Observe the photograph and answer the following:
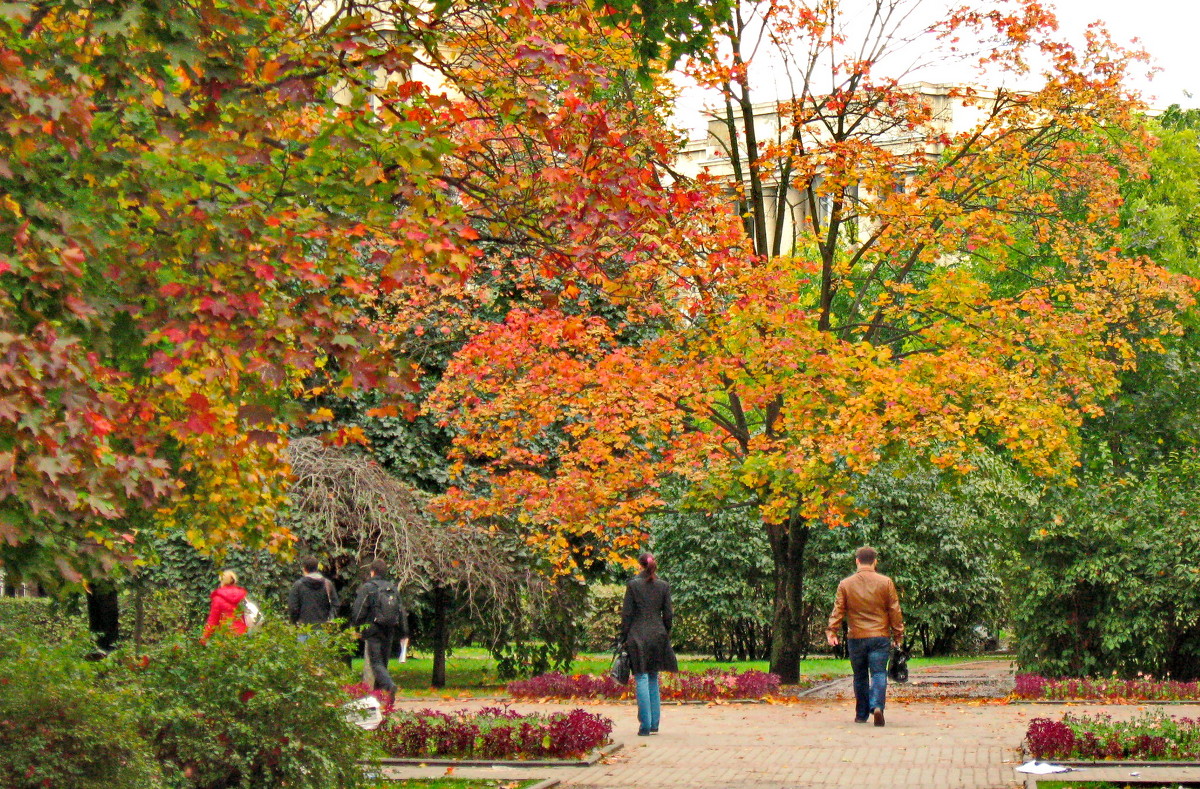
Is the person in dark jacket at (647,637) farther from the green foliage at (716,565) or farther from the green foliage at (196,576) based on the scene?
the green foliage at (716,565)

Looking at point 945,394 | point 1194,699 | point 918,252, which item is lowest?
point 1194,699

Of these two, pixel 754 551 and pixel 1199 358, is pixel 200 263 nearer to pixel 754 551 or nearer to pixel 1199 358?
pixel 754 551

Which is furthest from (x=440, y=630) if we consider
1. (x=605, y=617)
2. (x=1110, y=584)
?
(x=605, y=617)

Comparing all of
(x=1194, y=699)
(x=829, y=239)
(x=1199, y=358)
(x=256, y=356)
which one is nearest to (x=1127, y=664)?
(x=1194, y=699)

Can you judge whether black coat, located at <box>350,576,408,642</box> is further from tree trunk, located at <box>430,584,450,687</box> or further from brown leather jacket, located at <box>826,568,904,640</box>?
tree trunk, located at <box>430,584,450,687</box>

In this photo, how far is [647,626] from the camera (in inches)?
582

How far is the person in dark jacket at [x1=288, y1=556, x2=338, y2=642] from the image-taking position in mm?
16234

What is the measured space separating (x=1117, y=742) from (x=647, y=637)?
4616 mm

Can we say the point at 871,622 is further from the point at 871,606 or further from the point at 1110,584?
the point at 1110,584

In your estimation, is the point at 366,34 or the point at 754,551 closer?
the point at 366,34

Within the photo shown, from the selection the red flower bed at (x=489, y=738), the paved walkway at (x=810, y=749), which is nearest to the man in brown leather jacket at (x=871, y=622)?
the paved walkway at (x=810, y=749)

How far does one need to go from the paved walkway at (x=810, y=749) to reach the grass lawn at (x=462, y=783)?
23 cm

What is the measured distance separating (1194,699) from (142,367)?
12.5m

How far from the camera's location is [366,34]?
8.09 m
